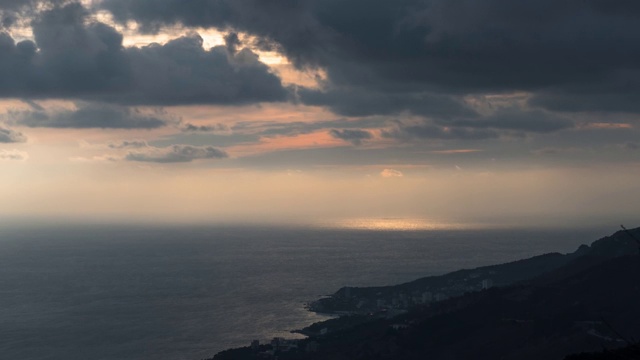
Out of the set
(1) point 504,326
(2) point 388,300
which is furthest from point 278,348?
(2) point 388,300

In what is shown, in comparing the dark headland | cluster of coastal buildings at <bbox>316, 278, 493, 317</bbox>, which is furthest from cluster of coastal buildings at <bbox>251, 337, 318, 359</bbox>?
cluster of coastal buildings at <bbox>316, 278, 493, 317</bbox>

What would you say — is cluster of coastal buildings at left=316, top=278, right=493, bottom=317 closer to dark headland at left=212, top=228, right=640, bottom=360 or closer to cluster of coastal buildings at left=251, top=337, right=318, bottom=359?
dark headland at left=212, top=228, right=640, bottom=360

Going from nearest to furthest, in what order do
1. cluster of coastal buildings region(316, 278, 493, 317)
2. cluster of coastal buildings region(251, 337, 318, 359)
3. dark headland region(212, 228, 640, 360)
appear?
dark headland region(212, 228, 640, 360) < cluster of coastal buildings region(251, 337, 318, 359) < cluster of coastal buildings region(316, 278, 493, 317)

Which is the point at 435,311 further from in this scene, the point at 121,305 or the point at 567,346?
the point at 121,305

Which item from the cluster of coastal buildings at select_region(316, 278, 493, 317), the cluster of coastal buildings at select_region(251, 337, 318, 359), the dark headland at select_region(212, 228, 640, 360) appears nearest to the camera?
the dark headland at select_region(212, 228, 640, 360)

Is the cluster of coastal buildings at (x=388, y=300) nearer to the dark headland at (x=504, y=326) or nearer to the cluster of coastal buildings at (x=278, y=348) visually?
the dark headland at (x=504, y=326)

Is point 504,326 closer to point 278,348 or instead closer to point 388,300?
point 278,348

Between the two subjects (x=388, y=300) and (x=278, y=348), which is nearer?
(x=278, y=348)

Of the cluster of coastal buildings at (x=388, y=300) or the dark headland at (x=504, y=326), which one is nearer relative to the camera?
the dark headland at (x=504, y=326)

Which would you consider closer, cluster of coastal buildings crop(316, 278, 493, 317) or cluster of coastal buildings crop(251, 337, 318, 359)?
cluster of coastal buildings crop(251, 337, 318, 359)

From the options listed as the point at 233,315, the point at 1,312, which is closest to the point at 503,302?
the point at 233,315

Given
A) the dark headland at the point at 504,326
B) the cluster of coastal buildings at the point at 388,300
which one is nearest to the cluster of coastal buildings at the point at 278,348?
the dark headland at the point at 504,326

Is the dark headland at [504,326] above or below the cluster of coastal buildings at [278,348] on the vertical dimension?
above

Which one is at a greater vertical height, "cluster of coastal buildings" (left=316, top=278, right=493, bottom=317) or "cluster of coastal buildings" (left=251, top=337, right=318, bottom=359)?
"cluster of coastal buildings" (left=316, top=278, right=493, bottom=317)
